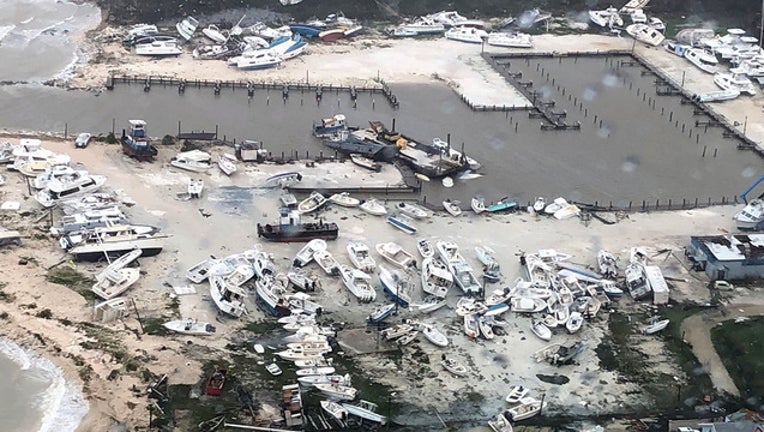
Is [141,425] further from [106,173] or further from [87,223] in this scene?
[106,173]

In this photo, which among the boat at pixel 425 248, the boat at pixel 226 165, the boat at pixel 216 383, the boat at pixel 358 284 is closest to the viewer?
the boat at pixel 216 383

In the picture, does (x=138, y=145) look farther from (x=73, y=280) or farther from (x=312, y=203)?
(x=73, y=280)

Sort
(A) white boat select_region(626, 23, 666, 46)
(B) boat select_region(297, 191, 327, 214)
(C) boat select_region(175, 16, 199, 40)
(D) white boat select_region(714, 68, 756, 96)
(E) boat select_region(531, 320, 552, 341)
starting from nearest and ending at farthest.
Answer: (E) boat select_region(531, 320, 552, 341) < (B) boat select_region(297, 191, 327, 214) < (D) white boat select_region(714, 68, 756, 96) < (C) boat select_region(175, 16, 199, 40) < (A) white boat select_region(626, 23, 666, 46)

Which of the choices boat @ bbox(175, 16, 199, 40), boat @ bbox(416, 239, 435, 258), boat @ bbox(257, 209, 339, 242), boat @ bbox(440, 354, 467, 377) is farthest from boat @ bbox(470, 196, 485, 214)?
boat @ bbox(175, 16, 199, 40)

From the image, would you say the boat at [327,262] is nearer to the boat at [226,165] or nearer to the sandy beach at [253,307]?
the sandy beach at [253,307]

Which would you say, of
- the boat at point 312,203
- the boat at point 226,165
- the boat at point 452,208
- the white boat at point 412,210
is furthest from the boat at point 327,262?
the boat at point 226,165

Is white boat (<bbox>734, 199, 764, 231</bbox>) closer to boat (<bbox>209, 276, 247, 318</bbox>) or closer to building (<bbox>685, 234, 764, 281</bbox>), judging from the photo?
building (<bbox>685, 234, 764, 281</bbox>)

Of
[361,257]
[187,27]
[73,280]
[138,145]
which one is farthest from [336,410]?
[187,27]
